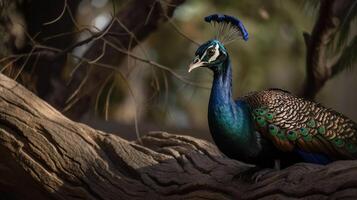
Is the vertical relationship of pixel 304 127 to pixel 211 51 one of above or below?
below

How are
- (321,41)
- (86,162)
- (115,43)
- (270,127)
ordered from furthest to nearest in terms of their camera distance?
(115,43) < (321,41) < (86,162) < (270,127)

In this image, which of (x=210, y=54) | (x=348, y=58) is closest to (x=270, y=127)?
(x=210, y=54)

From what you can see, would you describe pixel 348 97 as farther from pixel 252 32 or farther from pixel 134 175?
pixel 134 175

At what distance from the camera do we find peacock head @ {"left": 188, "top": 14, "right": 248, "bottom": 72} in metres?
3.58

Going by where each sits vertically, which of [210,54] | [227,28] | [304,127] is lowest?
[304,127]

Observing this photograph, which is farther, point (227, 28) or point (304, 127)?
point (227, 28)

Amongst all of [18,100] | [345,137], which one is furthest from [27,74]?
[345,137]

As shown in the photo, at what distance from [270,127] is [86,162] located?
108 centimetres

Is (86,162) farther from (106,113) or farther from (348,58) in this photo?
(348,58)

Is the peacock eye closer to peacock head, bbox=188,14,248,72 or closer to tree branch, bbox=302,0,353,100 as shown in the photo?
peacock head, bbox=188,14,248,72

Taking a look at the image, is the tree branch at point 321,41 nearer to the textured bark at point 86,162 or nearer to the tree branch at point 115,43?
the tree branch at point 115,43

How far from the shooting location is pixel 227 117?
11.6 feet

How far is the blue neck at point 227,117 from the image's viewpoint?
354cm

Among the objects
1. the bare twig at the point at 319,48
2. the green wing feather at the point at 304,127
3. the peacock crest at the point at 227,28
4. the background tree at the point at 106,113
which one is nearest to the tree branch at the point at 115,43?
the background tree at the point at 106,113
